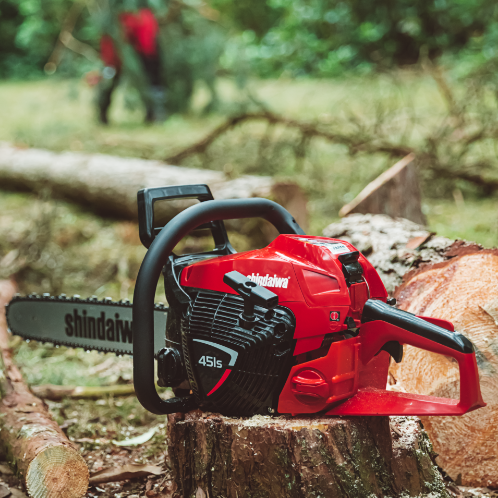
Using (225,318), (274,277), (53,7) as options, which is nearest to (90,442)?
(225,318)

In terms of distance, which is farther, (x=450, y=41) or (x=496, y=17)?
(x=450, y=41)

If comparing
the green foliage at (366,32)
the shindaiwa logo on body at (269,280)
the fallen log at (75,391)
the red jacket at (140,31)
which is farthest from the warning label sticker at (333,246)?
the green foliage at (366,32)

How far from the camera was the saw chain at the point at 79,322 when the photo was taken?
1.92 metres

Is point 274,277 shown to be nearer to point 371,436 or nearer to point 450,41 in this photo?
point 371,436

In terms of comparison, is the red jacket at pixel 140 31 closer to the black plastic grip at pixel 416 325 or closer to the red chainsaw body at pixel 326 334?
the red chainsaw body at pixel 326 334

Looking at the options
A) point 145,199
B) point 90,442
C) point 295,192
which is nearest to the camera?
Answer: point 145,199

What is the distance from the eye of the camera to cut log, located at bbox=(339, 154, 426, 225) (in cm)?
332

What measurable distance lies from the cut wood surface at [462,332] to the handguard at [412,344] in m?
0.44

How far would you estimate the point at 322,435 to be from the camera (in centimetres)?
136

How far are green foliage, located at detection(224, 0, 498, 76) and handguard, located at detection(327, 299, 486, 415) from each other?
9.71m

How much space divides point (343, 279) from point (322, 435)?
0.39 m

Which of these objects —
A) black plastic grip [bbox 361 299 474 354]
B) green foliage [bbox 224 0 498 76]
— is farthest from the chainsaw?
green foliage [bbox 224 0 498 76]

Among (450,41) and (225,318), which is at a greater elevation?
(225,318)

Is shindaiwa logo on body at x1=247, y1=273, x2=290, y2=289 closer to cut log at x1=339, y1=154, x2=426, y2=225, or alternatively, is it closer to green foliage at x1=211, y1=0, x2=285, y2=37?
cut log at x1=339, y1=154, x2=426, y2=225
